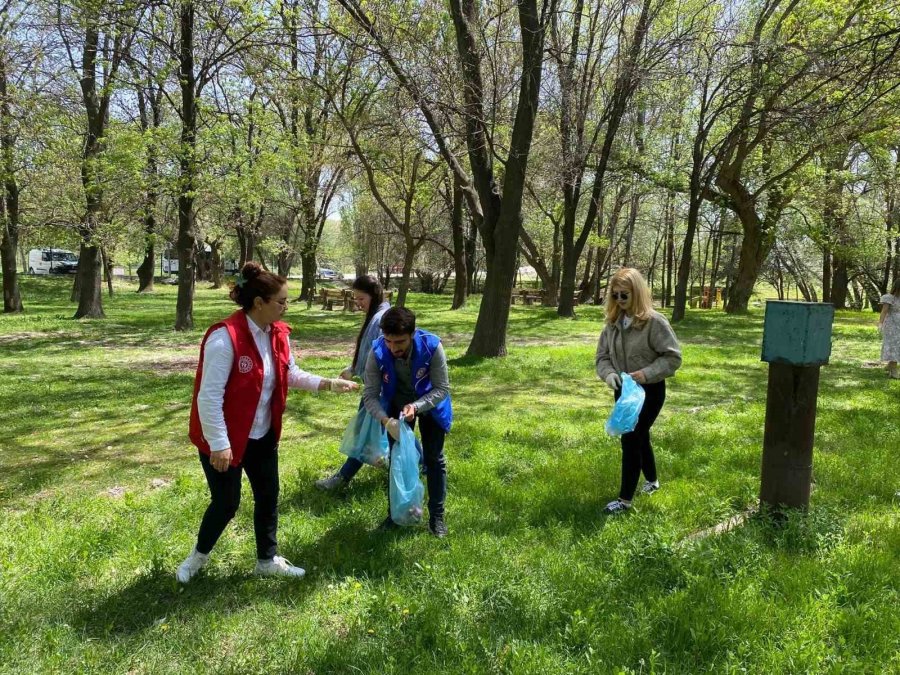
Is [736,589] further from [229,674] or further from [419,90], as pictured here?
[419,90]

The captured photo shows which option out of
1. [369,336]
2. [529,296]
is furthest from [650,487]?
[529,296]

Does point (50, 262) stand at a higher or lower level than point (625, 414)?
higher

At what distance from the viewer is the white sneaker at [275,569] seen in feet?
10.7

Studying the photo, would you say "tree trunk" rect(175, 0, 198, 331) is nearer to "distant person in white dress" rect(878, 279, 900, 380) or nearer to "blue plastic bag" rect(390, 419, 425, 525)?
"blue plastic bag" rect(390, 419, 425, 525)

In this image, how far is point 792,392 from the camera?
3441 millimetres

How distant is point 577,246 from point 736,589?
17.0 meters

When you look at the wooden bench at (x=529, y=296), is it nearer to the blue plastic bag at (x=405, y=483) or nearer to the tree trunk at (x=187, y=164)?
the tree trunk at (x=187, y=164)

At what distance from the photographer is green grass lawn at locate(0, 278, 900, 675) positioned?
102 inches

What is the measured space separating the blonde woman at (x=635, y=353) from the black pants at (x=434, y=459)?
1.17 meters

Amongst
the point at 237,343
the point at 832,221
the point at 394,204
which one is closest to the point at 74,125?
the point at 394,204

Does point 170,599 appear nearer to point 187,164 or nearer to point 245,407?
point 245,407

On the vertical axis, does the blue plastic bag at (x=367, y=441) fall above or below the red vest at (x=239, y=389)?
below

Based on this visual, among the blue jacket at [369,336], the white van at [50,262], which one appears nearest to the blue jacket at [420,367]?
the blue jacket at [369,336]

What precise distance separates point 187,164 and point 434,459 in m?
12.3
